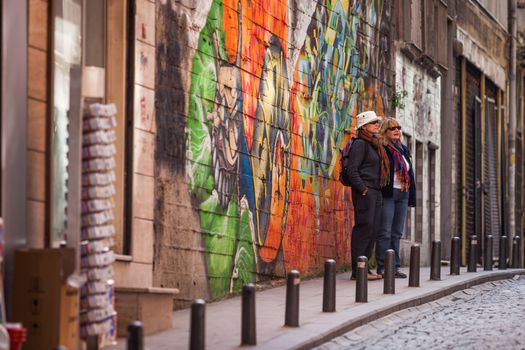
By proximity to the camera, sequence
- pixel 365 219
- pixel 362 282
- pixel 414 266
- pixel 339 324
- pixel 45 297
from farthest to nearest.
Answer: pixel 365 219 < pixel 414 266 < pixel 362 282 < pixel 339 324 < pixel 45 297

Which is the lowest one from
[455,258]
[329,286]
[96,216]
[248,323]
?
[248,323]

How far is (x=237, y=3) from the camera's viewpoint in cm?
1669

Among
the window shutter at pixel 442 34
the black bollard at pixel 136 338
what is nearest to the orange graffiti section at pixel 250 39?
the black bollard at pixel 136 338

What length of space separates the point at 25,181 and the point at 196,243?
421cm

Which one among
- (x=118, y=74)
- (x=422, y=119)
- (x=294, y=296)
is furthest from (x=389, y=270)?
(x=422, y=119)

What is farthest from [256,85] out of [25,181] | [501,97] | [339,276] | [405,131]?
[501,97]

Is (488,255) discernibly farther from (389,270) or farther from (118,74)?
(118,74)

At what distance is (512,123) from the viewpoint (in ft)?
116

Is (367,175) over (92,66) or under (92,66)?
under

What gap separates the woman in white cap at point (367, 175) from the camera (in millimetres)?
18234

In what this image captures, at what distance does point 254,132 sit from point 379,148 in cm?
184

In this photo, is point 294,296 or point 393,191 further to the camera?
point 393,191

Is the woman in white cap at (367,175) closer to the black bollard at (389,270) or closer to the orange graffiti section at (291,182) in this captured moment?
the orange graffiti section at (291,182)

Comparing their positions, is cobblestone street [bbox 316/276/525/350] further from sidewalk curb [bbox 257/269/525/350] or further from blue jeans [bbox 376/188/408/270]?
blue jeans [bbox 376/188/408/270]
